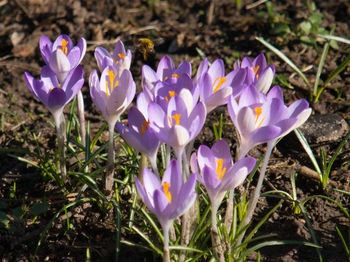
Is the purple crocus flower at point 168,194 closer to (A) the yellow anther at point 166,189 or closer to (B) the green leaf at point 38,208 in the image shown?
(A) the yellow anther at point 166,189

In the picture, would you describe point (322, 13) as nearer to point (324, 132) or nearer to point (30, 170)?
point (324, 132)

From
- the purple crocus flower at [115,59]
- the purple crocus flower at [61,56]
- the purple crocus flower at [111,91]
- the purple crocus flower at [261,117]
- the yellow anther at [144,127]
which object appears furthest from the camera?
the purple crocus flower at [61,56]

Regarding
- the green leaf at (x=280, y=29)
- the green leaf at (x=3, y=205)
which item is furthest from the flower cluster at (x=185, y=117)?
the green leaf at (x=280, y=29)

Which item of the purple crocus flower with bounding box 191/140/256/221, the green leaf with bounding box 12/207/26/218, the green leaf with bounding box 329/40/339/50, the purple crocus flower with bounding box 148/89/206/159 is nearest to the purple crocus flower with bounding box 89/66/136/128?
the purple crocus flower with bounding box 148/89/206/159

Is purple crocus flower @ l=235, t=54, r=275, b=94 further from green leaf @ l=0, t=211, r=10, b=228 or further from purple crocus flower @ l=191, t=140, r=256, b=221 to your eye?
green leaf @ l=0, t=211, r=10, b=228

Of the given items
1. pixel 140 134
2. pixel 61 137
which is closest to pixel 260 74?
pixel 140 134

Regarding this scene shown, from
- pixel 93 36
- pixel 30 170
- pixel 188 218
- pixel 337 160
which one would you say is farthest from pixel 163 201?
pixel 93 36
